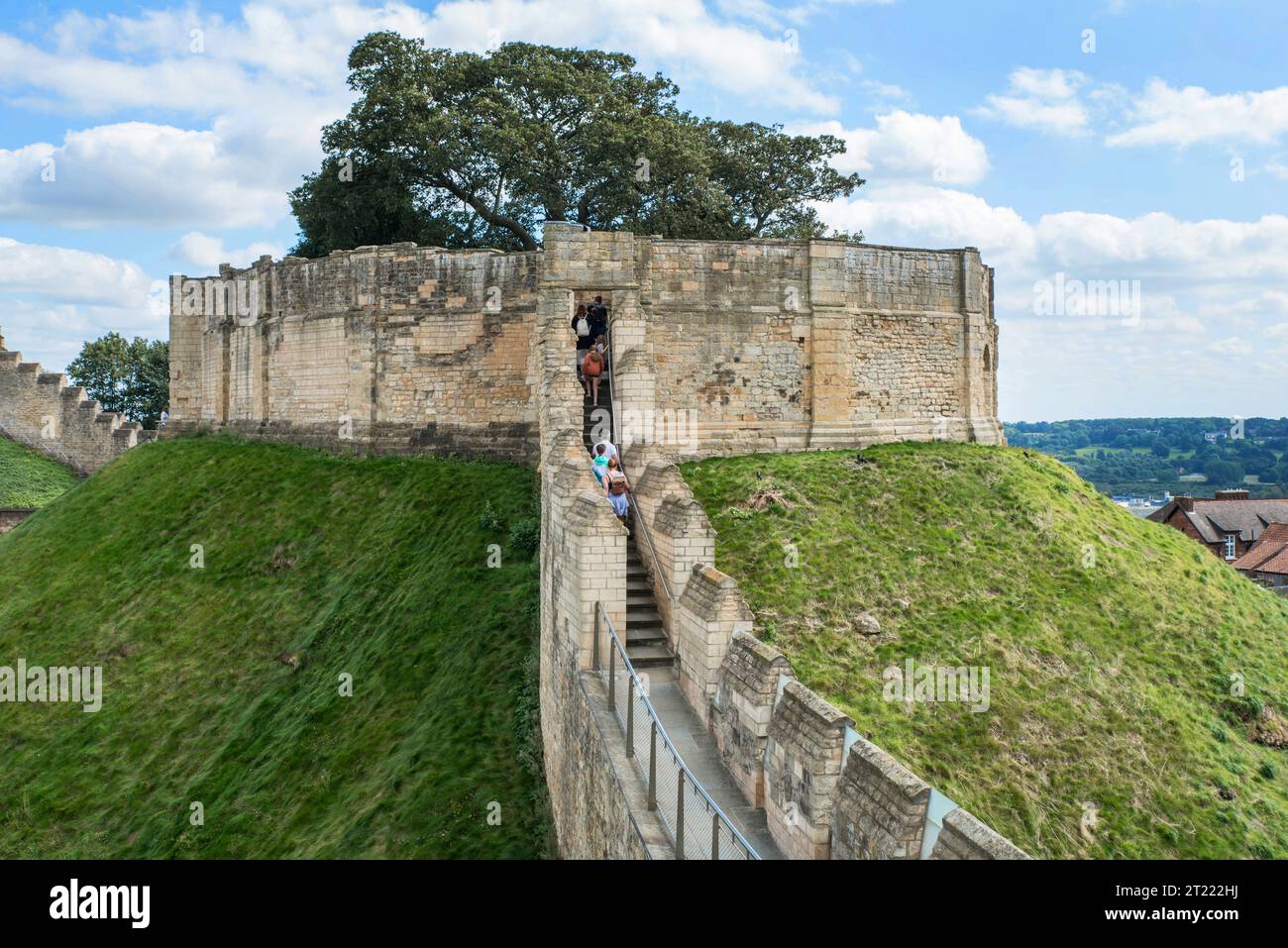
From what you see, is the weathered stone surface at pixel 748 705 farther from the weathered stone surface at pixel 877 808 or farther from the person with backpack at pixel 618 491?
the person with backpack at pixel 618 491

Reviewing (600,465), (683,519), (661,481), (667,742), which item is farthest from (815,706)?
(600,465)

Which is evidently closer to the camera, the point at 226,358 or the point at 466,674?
the point at 466,674

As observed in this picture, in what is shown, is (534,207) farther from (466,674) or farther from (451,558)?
(466,674)

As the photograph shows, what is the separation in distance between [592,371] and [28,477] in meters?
38.7

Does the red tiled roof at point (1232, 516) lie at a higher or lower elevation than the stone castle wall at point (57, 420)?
lower

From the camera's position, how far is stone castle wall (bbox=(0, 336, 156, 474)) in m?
50.7

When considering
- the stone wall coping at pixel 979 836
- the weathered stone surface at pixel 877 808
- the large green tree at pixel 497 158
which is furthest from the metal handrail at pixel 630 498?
the large green tree at pixel 497 158

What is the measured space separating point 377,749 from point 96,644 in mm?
11506

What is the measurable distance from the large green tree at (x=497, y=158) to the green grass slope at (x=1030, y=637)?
15294 mm

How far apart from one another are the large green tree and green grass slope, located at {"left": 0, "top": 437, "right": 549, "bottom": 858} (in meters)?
11.3

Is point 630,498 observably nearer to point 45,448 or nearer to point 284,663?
point 284,663

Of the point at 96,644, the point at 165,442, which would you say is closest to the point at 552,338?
the point at 96,644

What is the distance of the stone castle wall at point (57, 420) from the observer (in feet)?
166
